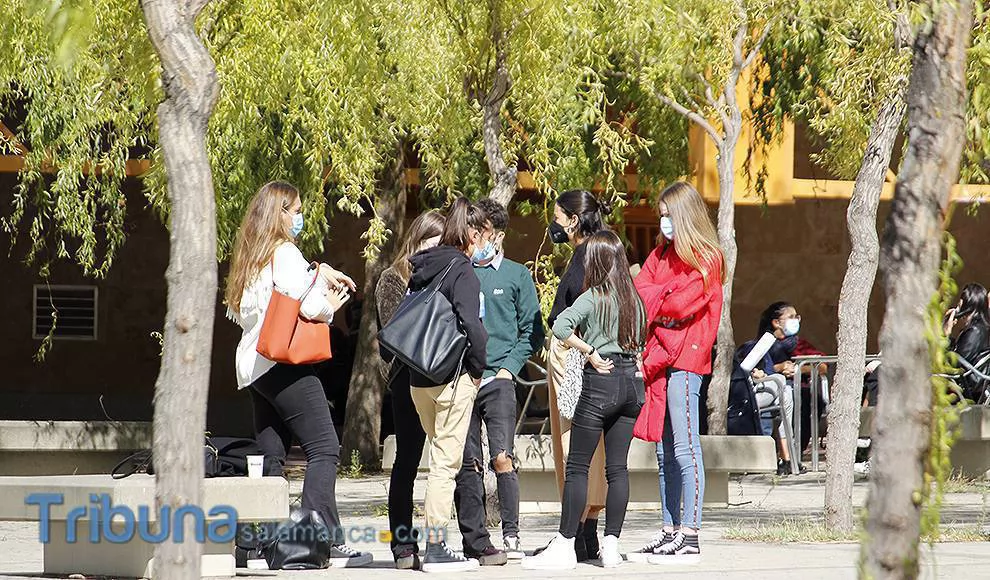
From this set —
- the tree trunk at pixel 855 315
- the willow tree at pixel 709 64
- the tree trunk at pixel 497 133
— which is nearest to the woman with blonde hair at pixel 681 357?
the tree trunk at pixel 855 315

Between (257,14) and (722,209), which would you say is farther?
(722,209)

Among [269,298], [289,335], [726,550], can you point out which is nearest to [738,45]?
[726,550]

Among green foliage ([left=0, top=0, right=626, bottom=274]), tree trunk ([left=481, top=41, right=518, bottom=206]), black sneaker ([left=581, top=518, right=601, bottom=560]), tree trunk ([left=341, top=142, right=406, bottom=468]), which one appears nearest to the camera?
black sneaker ([left=581, top=518, right=601, bottom=560])

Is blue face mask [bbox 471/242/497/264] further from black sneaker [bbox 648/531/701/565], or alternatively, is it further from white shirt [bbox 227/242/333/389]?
black sneaker [bbox 648/531/701/565]

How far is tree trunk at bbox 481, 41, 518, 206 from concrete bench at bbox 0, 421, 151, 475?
430 cm

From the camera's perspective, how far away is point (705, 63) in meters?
14.3

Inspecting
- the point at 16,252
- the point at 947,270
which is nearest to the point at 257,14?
the point at 947,270

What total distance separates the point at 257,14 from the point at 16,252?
38.2ft

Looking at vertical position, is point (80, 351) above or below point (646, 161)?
below

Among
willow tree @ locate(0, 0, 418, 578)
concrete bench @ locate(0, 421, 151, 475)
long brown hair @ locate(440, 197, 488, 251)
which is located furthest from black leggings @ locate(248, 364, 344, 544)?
concrete bench @ locate(0, 421, 151, 475)

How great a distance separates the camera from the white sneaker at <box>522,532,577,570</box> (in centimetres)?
798

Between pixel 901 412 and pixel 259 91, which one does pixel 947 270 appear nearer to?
pixel 901 412

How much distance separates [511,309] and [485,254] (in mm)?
325

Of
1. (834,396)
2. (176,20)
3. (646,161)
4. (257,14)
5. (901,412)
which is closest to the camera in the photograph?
(901,412)
